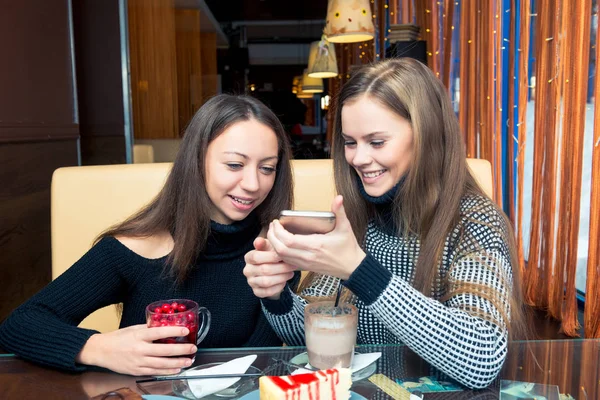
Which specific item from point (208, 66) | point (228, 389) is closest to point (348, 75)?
point (228, 389)

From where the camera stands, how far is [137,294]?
1549 millimetres

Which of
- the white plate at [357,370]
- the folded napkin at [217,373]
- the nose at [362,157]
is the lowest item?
the white plate at [357,370]

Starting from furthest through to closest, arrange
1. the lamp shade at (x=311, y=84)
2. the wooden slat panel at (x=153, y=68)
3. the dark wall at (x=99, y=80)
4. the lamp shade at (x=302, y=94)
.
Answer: the lamp shade at (x=302, y=94)
the lamp shade at (x=311, y=84)
the wooden slat panel at (x=153, y=68)
the dark wall at (x=99, y=80)

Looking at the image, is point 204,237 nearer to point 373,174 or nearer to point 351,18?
point 373,174

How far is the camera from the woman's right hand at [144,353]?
3.67ft

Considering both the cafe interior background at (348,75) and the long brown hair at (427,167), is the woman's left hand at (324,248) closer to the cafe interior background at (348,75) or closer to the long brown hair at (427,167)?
the long brown hair at (427,167)

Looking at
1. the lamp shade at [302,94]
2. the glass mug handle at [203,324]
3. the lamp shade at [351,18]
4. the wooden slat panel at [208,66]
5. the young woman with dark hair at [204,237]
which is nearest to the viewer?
the glass mug handle at [203,324]

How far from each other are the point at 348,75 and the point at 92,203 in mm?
1810

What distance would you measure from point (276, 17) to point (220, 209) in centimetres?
785

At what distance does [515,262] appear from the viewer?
1.41m

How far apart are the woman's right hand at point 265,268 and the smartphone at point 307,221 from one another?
0.43ft

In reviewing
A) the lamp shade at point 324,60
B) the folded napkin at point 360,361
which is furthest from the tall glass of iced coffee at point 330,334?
the lamp shade at point 324,60

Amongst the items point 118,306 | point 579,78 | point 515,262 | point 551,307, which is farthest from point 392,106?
point 551,307

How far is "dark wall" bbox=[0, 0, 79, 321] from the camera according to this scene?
9.43 feet
